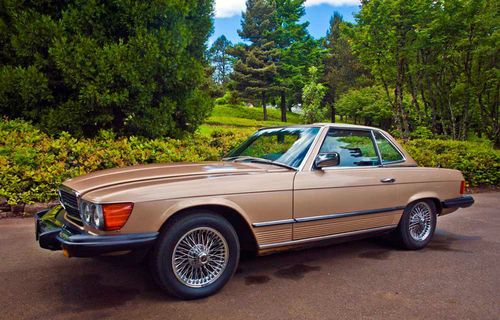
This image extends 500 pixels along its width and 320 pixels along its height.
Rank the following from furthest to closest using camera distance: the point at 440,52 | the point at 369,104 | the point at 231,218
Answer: the point at 369,104
the point at 440,52
the point at 231,218

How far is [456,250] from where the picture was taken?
4465mm

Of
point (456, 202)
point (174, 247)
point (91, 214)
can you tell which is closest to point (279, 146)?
point (174, 247)

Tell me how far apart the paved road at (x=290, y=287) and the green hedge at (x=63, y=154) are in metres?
1.32

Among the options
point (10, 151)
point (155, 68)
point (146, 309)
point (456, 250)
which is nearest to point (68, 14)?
point (155, 68)

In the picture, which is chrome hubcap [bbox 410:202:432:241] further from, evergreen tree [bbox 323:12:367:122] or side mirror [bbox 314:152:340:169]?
evergreen tree [bbox 323:12:367:122]

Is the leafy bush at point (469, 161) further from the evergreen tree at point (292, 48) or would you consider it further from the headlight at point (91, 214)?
the evergreen tree at point (292, 48)

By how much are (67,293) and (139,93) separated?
496cm

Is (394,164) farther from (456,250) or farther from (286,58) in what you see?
(286,58)

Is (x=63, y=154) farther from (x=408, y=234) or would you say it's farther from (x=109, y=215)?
(x=408, y=234)

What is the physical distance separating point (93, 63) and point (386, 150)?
18.5 feet

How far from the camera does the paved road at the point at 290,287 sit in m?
2.80

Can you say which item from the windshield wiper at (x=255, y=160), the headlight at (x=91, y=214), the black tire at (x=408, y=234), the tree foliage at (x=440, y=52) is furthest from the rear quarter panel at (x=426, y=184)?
the tree foliage at (x=440, y=52)

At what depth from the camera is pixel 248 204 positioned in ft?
10.4

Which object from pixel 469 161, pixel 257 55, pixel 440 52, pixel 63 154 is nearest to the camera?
pixel 63 154
